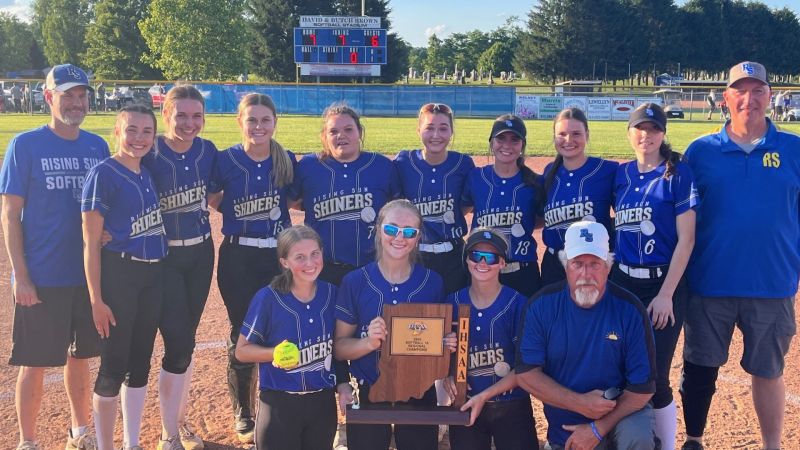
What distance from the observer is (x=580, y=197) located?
12.7ft

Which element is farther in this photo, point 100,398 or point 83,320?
point 83,320

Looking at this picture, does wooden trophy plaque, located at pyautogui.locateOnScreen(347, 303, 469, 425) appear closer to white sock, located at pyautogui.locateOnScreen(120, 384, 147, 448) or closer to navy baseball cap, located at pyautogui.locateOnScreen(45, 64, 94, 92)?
white sock, located at pyautogui.locateOnScreen(120, 384, 147, 448)

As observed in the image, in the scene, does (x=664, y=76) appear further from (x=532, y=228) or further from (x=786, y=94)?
(x=532, y=228)

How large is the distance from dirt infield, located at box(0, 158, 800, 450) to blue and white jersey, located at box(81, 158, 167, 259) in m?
1.24

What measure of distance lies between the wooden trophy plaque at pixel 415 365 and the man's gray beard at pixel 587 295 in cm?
Answer: 53

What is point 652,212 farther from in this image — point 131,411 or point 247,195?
point 131,411

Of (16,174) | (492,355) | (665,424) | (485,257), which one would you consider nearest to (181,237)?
(16,174)

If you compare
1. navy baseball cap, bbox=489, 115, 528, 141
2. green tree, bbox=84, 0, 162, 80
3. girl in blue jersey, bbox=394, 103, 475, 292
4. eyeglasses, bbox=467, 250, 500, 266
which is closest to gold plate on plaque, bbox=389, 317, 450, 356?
eyeglasses, bbox=467, 250, 500, 266

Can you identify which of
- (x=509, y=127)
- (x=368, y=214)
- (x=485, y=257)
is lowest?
(x=485, y=257)

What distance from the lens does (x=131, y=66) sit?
62.1m

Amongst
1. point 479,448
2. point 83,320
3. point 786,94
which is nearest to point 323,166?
point 83,320

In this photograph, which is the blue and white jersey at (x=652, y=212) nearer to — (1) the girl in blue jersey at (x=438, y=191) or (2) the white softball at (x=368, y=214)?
(1) the girl in blue jersey at (x=438, y=191)

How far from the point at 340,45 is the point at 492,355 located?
4053 cm

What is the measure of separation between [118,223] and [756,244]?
11.2 feet
